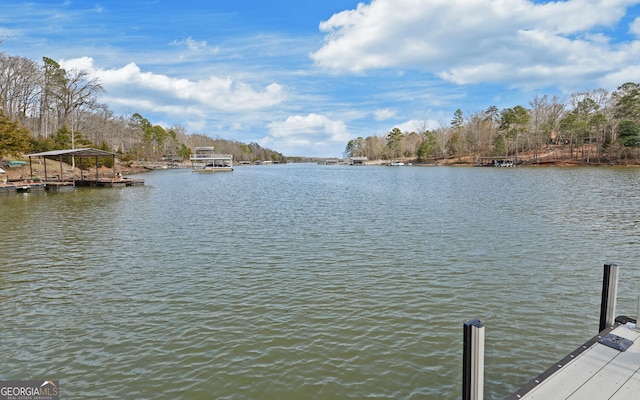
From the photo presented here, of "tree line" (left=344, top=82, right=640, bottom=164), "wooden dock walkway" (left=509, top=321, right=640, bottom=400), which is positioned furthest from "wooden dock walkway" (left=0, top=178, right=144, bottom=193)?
"tree line" (left=344, top=82, right=640, bottom=164)

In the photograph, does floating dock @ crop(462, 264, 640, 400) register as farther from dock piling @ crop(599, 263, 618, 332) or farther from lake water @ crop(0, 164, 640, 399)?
lake water @ crop(0, 164, 640, 399)

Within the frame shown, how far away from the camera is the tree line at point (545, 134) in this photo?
71.8 meters

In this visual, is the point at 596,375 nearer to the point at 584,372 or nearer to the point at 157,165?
the point at 584,372

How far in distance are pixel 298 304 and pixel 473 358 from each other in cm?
521

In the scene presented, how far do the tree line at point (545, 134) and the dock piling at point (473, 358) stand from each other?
85436 mm

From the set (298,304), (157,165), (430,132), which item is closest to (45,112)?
(157,165)

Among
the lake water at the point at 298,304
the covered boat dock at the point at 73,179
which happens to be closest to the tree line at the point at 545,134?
the lake water at the point at 298,304

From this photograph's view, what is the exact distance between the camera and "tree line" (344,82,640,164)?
2825 inches

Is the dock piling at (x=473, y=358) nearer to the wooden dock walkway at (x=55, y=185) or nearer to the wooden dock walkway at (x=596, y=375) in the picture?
the wooden dock walkway at (x=596, y=375)

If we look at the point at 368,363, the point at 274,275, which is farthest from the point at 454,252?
the point at 368,363

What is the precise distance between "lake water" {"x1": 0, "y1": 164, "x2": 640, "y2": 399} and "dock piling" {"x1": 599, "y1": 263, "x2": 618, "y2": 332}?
932mm

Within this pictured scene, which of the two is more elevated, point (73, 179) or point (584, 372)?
point (73, 179)

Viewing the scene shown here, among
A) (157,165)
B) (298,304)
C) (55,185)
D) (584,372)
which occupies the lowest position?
(298,304)

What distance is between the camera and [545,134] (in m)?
101
